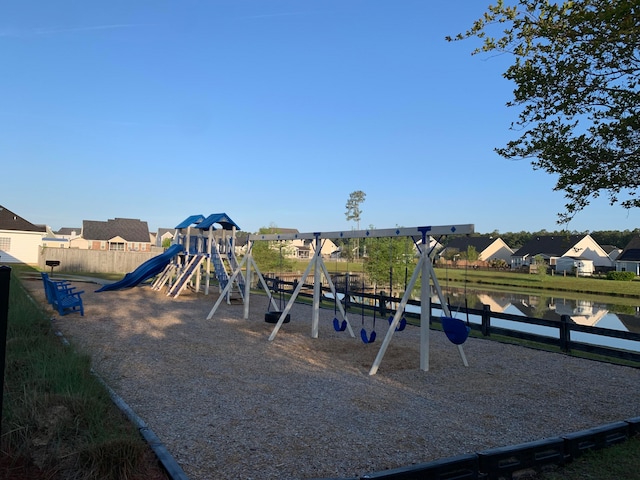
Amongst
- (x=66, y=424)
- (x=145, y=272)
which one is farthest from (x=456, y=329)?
(x=145, y=272)

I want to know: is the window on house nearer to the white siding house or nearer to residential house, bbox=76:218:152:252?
the white siding house

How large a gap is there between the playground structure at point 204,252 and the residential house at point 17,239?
21.8 meters

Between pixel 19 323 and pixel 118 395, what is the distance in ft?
14.9

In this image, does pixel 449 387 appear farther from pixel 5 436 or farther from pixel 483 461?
pixel 5 436

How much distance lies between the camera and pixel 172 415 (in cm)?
540

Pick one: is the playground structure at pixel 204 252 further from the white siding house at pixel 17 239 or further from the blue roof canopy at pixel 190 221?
the white siding house at pixel 17 239

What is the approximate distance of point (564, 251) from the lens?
61.7 metres

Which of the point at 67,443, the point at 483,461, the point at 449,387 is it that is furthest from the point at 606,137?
the point at 67,443

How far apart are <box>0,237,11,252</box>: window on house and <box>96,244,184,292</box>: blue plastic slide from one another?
22.0 metres

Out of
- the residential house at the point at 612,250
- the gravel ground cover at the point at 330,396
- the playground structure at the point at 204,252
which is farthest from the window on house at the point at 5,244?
the residential house at the point at 612,250

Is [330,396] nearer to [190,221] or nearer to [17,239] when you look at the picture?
[190,221]

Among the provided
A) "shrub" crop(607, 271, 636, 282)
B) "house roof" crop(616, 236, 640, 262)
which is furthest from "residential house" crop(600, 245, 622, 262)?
"shrub" crop(607, 271, 636, 282)

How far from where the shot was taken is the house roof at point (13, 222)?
1447 inches

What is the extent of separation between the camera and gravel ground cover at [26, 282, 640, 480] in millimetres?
4492
